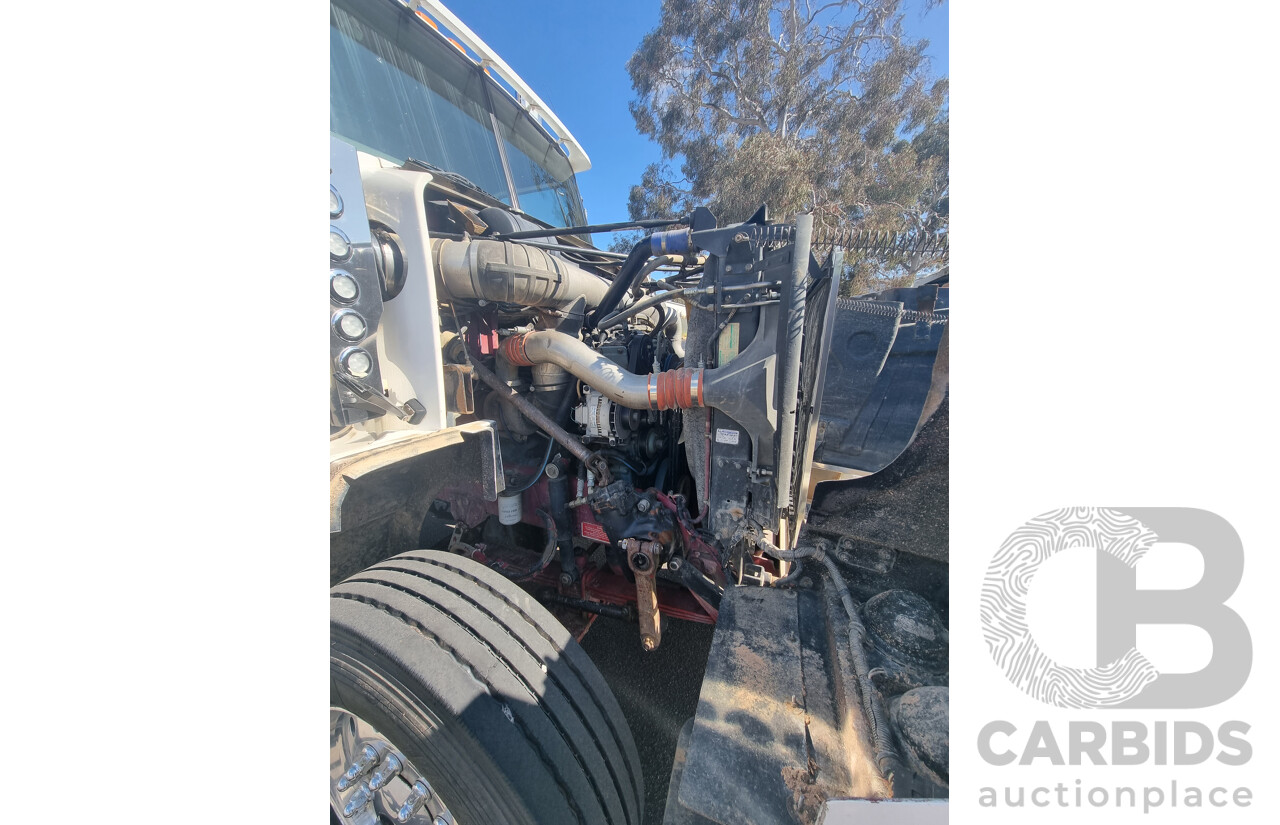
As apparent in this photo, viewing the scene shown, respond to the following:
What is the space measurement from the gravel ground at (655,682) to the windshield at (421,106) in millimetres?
2903

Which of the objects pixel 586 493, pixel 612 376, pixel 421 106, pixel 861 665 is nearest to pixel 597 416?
pixel 612 376

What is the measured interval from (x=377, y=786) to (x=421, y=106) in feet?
9.84

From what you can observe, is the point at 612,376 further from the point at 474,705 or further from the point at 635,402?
the point at 474,705

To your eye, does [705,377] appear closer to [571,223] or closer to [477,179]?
[477,179]

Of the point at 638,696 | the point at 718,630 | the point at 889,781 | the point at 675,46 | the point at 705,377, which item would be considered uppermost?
the point at 675,46

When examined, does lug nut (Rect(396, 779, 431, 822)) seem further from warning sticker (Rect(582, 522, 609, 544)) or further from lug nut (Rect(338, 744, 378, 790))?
warning sticker (Rect(582, 522, 609, 544))

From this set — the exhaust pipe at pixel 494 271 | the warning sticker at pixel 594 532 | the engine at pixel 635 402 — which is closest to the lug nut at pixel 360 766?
the engine at pixel 635 402

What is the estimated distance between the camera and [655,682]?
95.0 inches

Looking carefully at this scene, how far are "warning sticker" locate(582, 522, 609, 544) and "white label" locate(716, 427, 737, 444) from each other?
3.03 ft

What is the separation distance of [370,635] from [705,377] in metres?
1.31

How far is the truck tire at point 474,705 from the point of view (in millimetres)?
1115

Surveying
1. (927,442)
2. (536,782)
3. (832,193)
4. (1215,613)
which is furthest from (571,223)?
(832,193)

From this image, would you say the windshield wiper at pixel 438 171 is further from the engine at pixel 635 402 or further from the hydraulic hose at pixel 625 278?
the hydraulic hose at pixel 625 278

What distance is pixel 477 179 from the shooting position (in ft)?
9.00
